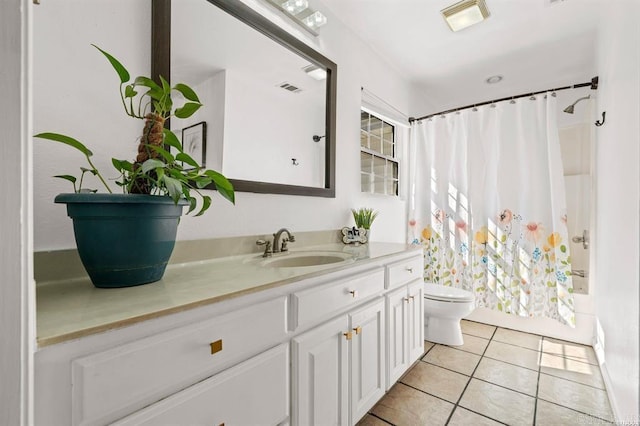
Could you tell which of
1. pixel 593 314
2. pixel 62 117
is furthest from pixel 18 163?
pixel 593 314

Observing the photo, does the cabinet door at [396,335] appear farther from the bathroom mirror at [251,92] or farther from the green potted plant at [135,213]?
Result: the green potted plant at [135,213]

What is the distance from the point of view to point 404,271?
1.66 m

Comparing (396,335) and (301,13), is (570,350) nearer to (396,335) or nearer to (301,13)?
(396,335)

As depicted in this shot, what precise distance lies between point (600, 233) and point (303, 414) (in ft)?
7.62

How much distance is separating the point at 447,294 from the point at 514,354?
628 mm

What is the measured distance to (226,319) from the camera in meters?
0.76

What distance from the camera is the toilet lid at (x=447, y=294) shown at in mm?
2097

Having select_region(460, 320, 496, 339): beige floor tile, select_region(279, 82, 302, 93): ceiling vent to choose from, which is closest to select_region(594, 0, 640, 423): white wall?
select_region(460, 320, 496, 339): beige floor tile

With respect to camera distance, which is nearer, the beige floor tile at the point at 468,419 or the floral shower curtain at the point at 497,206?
the beige floor tile at the point at 468,419

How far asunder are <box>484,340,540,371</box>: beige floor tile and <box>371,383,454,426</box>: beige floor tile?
801 millimetres

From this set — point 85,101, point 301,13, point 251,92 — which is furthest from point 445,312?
point 85,101

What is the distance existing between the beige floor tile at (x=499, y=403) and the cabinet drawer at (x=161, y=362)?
136 cm

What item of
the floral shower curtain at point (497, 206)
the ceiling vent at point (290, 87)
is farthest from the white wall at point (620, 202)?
the ceiling vent at point (290, 87)

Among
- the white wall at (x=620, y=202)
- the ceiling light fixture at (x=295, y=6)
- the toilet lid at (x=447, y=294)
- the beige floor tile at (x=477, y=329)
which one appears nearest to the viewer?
the white wall at (x=620, y=202)
